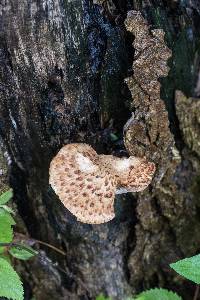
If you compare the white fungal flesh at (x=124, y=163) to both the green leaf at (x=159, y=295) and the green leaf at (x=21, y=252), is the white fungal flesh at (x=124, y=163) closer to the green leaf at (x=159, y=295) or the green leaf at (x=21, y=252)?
the green leaf at (x=21, y=252)

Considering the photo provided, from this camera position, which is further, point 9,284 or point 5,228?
point 5,228

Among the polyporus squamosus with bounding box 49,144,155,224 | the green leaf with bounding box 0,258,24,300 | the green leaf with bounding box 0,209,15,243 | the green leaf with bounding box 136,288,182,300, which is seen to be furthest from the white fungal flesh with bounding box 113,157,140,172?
the green leaf with bounding box 136,288,182,300

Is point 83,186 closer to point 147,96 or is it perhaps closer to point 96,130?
point 96,130

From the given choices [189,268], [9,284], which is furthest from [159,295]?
[9,284]

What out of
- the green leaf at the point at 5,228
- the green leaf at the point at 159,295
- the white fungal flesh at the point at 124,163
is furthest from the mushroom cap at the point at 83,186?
the green leaf at the point at 159,295

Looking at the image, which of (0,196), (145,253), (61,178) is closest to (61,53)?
(61,178)

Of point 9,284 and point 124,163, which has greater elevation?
point 124,163

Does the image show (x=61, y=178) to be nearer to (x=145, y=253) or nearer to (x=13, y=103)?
(x=13, y=103)
